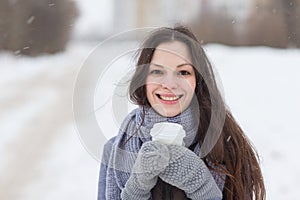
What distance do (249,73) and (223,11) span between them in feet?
2.21

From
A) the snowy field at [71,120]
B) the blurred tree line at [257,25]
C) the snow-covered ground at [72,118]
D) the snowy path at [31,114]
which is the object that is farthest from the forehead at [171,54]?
the blurred tree line at [257,25]

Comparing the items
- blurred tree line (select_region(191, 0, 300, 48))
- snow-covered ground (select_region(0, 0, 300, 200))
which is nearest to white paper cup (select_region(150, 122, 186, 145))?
snow-covered ground (select_region(0, 0, 300, 200))

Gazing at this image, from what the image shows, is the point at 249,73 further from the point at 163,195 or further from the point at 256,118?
the point at 163,195

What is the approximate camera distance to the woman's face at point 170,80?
924 millimetres

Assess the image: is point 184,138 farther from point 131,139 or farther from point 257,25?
point 257,25

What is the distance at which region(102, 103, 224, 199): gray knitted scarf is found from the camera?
95cm

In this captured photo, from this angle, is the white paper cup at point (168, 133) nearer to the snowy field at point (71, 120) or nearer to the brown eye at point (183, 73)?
the brown eye at point (183, 73)

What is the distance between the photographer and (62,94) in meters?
5.18

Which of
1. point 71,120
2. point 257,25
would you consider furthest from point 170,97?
point 257,25

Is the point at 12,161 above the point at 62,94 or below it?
above

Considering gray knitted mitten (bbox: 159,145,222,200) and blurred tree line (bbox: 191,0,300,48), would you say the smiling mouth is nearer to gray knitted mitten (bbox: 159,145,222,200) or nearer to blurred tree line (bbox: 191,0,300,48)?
gray knitted mitten (bbox: 159,145,222,200)

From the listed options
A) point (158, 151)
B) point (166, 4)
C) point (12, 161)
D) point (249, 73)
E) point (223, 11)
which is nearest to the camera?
point (158, 151)

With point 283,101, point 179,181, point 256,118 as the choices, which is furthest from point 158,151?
point 283,101

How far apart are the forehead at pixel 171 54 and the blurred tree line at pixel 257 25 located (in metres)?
3.80
